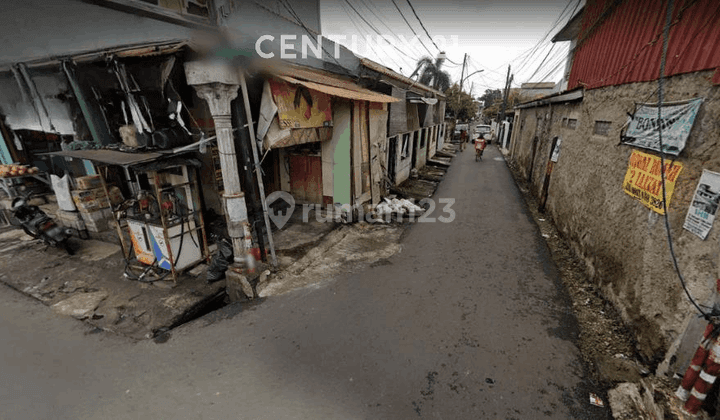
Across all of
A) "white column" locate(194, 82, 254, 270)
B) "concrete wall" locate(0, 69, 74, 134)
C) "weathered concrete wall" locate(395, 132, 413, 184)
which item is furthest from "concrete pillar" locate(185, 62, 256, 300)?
"weathered concrete wall" locate(395, 132, 413, 184)

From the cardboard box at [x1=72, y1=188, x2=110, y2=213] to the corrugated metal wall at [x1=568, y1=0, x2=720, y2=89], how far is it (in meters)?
12.1

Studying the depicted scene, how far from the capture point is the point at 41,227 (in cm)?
676

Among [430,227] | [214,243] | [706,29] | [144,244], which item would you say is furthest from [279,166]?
[706,29]

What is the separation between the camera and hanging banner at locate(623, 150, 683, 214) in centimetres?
371

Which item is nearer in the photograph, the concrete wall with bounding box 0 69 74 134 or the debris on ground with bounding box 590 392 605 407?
the debris on ground with bounding box 590 392 605 407

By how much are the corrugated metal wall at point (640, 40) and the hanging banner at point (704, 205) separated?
137 centimetres

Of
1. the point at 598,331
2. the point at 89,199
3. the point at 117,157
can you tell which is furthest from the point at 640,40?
the point at 89,199

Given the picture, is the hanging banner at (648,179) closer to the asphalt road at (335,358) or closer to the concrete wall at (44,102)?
the asphalt road at (335,358)

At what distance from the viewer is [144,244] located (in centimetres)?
607

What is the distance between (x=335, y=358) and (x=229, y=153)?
4.09 m

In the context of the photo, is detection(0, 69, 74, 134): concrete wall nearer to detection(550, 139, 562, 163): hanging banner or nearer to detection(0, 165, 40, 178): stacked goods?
detection(0, 165, 40, 178): stacked goods

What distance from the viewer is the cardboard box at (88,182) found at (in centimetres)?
732

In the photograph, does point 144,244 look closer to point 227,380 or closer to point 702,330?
point 227,380

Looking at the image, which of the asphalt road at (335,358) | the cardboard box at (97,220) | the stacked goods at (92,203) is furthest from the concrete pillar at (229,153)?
the cardboard box at (97,220)
